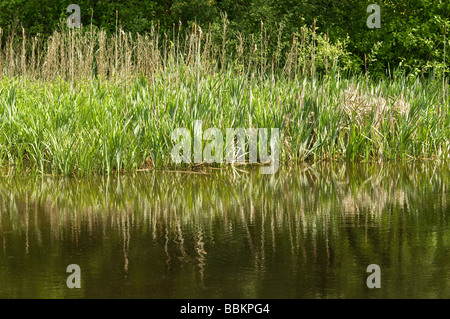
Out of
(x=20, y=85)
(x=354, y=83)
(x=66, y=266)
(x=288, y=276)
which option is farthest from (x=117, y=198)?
(x=354, y=83)

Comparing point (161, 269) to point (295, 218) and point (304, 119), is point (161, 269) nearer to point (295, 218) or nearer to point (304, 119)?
point (295, 218)

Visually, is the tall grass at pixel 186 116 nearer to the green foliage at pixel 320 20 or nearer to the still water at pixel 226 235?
the still water at pixel 226 235

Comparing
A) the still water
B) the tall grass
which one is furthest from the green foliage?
the still water

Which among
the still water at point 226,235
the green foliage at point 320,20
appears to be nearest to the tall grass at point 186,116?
the still water at point 226,235

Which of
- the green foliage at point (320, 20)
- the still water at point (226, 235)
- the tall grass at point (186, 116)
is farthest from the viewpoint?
the green foliage at point (320, 20)

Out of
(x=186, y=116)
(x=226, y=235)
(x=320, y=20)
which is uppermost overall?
(x=320, y=20)

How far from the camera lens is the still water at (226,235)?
473 cm

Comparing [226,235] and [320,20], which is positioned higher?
[320,20]

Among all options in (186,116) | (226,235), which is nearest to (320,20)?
(186,116)

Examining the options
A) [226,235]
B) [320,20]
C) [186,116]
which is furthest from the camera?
[320,20]

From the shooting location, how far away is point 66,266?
516cm

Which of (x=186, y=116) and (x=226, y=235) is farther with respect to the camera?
(x=186, y=116)

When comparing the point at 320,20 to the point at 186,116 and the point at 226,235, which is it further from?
the point at 226,235

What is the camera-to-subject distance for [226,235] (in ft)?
20.2
